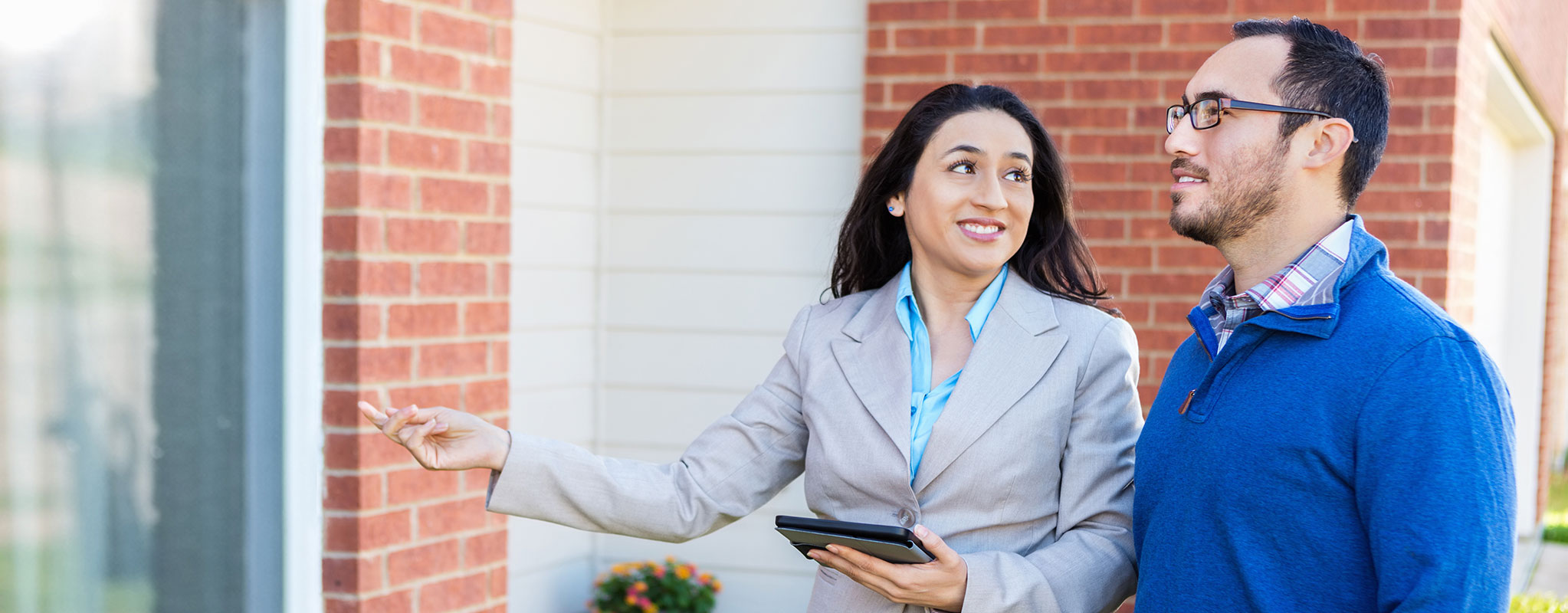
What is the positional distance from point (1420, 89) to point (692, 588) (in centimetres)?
312

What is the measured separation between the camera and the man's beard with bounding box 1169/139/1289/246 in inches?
75.0

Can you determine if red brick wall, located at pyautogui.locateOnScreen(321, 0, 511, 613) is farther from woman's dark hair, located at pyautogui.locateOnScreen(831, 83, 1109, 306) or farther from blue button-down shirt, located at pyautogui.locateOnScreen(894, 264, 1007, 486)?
blue button-down shirt, located at pyautogui.locateOnScreen(894, 264, 1007, 486)

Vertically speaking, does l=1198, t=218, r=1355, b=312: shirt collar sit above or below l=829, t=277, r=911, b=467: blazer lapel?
above

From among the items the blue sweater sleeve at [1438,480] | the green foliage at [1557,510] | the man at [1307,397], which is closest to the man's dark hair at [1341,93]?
the man at [1307,397]

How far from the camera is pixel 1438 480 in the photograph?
1570 mm

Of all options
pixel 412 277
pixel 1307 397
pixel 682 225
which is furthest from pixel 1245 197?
pixel 682 225

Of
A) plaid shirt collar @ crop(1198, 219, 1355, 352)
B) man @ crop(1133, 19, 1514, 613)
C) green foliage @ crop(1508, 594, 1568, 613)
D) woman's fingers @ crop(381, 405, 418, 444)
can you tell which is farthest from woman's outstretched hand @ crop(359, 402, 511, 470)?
green foliage @ crop(1508, 594, 1568, 613)

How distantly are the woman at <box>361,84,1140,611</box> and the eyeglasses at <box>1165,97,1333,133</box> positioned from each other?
53cm

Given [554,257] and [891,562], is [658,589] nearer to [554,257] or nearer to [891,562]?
[554,257]

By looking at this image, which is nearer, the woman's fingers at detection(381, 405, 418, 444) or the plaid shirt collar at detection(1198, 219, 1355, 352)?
the plaid shirt collar at detection(1198, 219, 1355, 352)

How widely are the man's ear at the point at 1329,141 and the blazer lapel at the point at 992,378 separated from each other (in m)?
0.64

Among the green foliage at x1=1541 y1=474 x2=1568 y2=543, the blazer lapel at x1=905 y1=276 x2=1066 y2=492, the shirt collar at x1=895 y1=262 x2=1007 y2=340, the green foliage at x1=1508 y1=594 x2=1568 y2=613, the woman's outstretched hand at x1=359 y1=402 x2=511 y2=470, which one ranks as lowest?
the green foliage at x1=1541 y1=474 x2=1568 y2=543

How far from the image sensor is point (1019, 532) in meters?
2.34

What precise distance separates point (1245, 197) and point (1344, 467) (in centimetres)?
44
